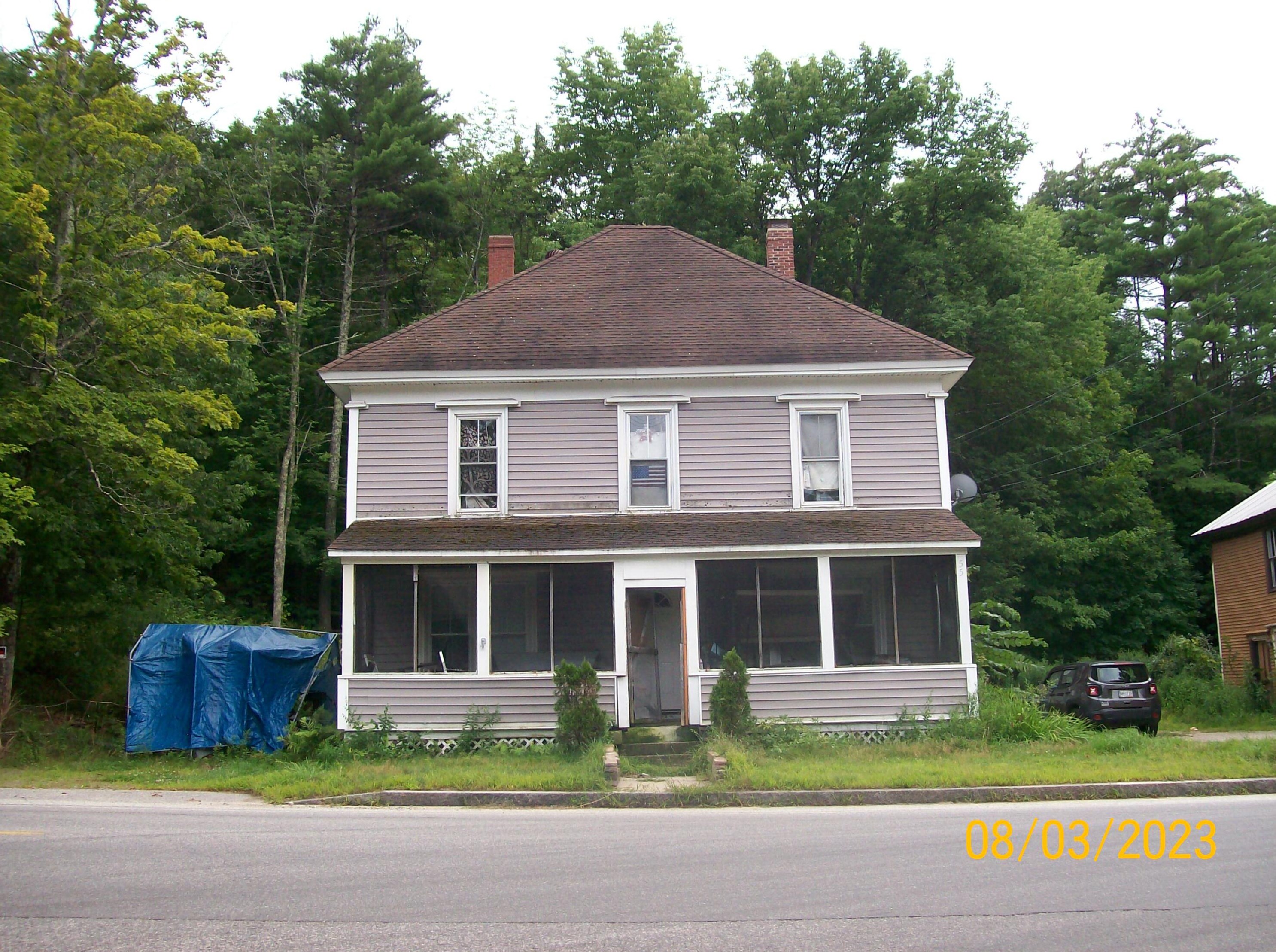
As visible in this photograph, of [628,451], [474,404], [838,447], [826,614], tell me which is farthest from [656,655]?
[474,404]

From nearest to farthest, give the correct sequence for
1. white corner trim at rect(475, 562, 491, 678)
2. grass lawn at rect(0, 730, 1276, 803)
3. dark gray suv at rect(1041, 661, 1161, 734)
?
1. grass lawn at rect(0, 730, 1276, 803)
2. white corner trim at rect(475, 562, 491, 678)
3. dark gray suv at rect(1041, 661, 1161, 734)

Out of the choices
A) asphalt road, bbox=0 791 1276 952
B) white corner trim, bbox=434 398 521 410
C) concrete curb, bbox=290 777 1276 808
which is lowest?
concrete curb, bbox=290 777 1276 808

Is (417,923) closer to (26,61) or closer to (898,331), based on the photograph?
(898,331)

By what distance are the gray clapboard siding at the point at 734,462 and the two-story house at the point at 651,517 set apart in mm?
37

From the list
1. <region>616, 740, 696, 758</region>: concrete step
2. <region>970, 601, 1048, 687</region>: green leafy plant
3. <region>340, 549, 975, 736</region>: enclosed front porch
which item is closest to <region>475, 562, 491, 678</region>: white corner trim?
<region>340, 549, 975, 736</region>: enclosed front porch

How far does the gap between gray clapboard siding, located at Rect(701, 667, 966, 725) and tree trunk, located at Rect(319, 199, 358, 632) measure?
14991 mm

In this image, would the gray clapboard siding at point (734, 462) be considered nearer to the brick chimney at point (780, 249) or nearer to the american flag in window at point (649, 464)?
the american flag in window at point (649, 464)

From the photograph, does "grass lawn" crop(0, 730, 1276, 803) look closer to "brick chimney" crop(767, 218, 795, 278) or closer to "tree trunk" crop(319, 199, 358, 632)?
"brick chimney" crop(767, 218, 795, 278)

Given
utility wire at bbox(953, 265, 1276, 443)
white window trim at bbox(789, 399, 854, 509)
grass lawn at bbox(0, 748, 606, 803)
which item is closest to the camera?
grass lawn at bbox(0, 748, 606, 803)

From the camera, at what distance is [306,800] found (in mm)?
12844

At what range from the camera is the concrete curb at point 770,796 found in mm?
12461

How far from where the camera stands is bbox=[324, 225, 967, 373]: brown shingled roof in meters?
18.8

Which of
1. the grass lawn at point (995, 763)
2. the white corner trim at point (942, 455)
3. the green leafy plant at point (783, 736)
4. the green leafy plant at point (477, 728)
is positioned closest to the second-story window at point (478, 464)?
the green leafy plant at point (477, 728)

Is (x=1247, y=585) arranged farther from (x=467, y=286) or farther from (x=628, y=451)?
(x=467, y=286)
